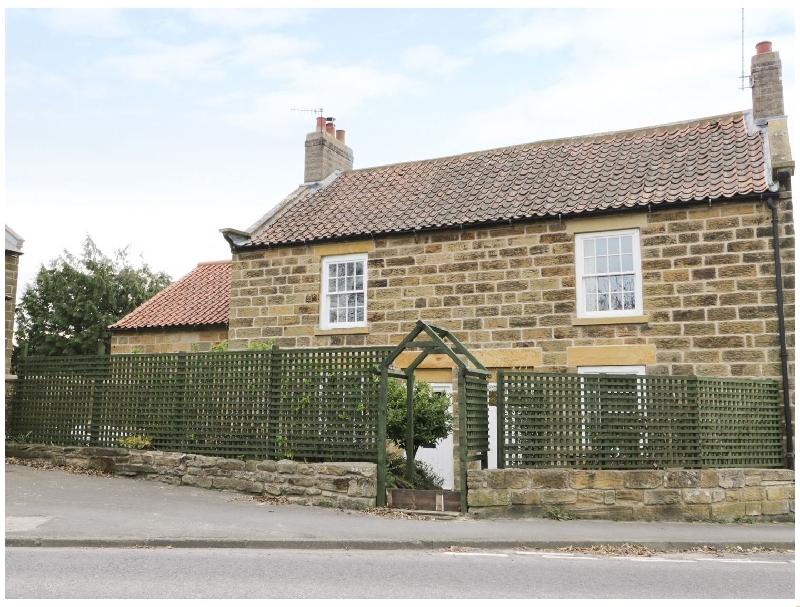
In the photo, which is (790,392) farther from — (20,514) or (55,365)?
(55,365)

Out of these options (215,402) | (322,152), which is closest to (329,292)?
(215,402)

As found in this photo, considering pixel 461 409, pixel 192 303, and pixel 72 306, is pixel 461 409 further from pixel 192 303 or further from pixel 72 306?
pixel 72 306

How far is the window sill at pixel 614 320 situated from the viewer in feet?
47.2

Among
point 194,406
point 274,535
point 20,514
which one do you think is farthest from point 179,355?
point 274,535

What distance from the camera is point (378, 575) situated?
7246mm

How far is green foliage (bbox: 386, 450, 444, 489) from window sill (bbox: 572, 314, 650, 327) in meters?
4.08

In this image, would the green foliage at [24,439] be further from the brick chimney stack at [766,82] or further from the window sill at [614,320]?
the brick chimney stack at [766,82]

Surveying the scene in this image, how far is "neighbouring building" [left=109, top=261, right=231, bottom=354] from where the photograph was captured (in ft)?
67.1

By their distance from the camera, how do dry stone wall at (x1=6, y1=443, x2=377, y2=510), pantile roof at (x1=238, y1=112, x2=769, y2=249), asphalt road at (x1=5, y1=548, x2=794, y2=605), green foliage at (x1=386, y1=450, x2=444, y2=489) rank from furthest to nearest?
pantile roof at (x1=238, y1=112, x2=769, y2=249)
green foliage at (x1=386, y1=450, x2=444, y2=489)
dry stone wall at (x1=6, y1=443, x2=377, y2=510)
asphalt road at (x1=5, y1=548, x2=794, y2=605)

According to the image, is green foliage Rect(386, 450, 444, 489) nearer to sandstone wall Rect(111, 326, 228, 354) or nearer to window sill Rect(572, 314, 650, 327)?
window sill Rect(572, 314, 650, 327)

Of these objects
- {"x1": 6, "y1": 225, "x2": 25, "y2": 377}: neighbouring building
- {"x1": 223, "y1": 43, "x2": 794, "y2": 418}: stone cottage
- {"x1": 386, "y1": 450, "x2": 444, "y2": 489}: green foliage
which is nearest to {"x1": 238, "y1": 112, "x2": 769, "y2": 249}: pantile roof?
{"x1": 223, "y1": 43, "x2": 794, "y2": 418}: stone cottage

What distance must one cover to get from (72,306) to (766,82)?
1420 inches

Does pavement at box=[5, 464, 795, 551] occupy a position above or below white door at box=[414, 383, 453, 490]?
below

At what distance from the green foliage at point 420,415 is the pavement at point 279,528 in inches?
72.2
